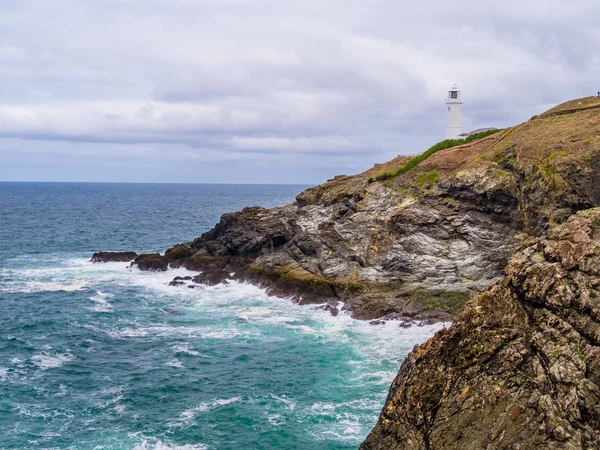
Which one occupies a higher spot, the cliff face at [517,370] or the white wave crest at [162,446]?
the cliff face at [517,370]

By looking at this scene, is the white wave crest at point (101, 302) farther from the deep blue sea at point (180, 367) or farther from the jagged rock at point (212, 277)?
the jagged rock at point (212, 277)

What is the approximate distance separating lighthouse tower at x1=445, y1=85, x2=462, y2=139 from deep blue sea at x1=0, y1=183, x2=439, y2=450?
146 ft

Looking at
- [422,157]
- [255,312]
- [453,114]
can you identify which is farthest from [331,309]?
[453,114]

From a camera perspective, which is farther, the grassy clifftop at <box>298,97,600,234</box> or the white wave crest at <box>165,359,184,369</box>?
the grassy clifftop at <box>298,97,600,234</box>

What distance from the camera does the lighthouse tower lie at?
8525cm

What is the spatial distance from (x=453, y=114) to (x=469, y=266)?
43127 millimetres

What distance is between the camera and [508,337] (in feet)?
68.3

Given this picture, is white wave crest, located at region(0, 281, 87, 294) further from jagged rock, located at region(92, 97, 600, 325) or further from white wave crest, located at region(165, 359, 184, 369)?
white wave crest, located at region(165, 359, 184, 369)

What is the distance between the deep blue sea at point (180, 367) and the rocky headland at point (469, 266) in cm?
498

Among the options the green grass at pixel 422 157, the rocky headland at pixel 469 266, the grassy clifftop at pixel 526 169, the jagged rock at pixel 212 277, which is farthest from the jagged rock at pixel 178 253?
the green grass at pixel 422 157

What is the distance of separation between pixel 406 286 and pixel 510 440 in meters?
30.5

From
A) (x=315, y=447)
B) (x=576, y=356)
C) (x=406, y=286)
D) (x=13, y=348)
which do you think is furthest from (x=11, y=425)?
(x=406, y=286)


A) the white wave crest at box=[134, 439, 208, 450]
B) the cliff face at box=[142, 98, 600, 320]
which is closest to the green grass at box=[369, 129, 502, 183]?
the cliff face at box=[142, 98, 600, 320]

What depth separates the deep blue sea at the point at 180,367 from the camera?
28.7 m
